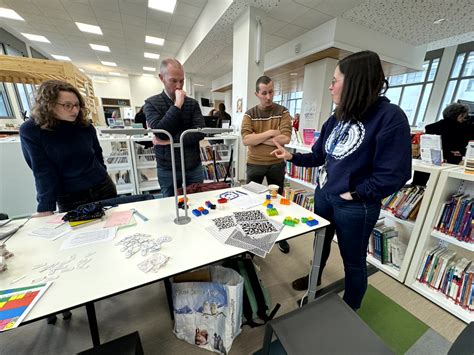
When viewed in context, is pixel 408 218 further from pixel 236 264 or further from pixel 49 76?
pixel 49 76

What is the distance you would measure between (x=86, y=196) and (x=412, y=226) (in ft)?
8.09

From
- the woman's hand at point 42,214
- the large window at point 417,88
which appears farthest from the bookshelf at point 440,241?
the large window at point 417,88

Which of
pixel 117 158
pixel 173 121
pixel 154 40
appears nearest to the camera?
pixel 173 121

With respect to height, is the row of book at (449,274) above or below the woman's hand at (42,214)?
below

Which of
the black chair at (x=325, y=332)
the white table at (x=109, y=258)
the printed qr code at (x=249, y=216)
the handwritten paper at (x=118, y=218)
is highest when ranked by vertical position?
the printed qr code at (x=249, y=216)

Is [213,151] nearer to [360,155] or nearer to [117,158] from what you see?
[117,158]

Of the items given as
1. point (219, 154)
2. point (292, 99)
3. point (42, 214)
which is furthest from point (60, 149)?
point (292, 99)

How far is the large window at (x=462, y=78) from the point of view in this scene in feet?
18.9

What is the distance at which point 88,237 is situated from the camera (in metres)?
0.94

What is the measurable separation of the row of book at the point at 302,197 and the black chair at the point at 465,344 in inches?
67.6

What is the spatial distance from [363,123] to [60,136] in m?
1.73

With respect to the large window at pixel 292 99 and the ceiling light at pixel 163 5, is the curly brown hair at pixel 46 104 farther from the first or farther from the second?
the large window at pixel 292 99

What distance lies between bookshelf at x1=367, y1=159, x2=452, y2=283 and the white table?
3.07 feet

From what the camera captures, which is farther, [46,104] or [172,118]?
[172,118]
